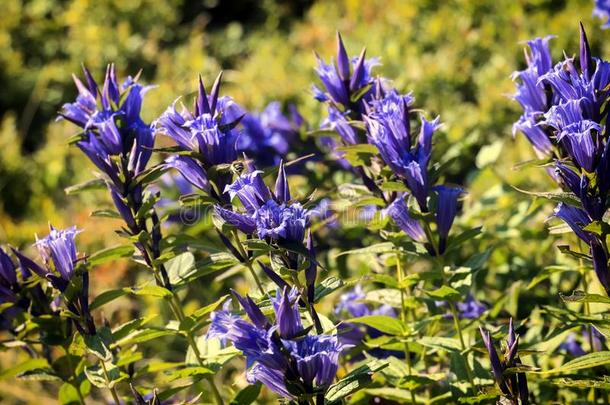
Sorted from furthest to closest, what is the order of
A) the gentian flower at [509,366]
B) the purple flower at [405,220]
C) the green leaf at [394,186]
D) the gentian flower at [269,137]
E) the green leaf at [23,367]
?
the gentian flower at [269,137] → the green leaf at [23,367] → the purple flower at [405,220] → the green leaf at [394,186] → the gentian flower at [509,366]

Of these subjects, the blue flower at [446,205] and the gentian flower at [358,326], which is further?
the gentian flower at [358,326]

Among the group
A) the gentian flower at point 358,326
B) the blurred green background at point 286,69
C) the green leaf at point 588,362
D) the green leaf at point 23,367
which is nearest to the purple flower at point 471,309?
the blurred green background at point 286,69

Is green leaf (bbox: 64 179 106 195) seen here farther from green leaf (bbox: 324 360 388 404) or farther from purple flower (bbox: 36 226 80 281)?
green leaf (bbox: 324 360 388 404)

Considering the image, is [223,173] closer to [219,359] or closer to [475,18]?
[219,359]

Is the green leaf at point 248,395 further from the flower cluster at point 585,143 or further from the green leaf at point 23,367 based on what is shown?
the flower cluster at point 585,143

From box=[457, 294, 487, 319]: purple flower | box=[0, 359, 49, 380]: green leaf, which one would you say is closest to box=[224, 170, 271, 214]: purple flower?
box=[0, 359, 49, 380]: green leaf

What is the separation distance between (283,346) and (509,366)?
1.96ft

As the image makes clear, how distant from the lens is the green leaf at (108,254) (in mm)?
2207

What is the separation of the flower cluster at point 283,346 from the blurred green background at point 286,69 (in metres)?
0.80

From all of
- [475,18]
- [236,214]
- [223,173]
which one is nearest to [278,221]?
[236,214]

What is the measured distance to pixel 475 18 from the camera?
18.8 feet

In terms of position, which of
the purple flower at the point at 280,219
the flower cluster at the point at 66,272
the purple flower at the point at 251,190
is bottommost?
the flower cluster at the point at 66,272

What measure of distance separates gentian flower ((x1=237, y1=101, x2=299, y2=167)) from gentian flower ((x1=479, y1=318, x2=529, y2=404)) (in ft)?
5.99

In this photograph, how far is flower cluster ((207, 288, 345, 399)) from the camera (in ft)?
5.52
